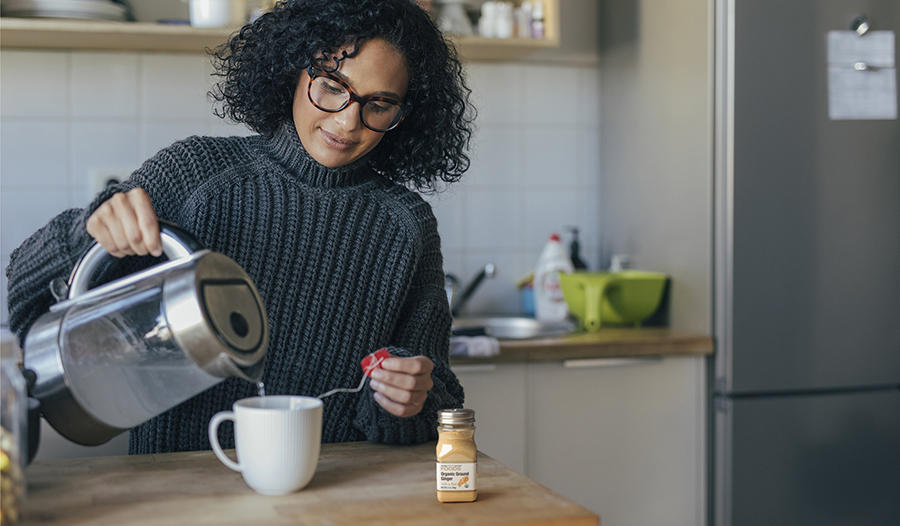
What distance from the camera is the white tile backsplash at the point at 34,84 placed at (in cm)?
195

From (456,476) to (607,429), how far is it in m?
1.18

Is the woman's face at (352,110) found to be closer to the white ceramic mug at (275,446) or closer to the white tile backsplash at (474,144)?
the white ceramic mug at (275,446)

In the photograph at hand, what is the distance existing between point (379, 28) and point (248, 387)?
47cm

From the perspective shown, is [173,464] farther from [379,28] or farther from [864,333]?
[864,333]

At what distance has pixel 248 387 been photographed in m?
1.03

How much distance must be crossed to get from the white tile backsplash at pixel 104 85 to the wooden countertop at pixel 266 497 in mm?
1362

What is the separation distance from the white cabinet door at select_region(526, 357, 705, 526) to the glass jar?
4.16 ft

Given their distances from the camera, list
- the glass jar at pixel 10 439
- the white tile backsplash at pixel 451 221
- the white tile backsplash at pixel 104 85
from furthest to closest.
Result: the white tile backsplash at pixel 451 221, the white tile backsplash at pixel 104 85, the glass jar at pixel 10 439

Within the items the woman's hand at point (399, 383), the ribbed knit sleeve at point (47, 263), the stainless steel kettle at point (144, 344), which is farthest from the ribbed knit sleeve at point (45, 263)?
the woman's hand at point (399, 383)

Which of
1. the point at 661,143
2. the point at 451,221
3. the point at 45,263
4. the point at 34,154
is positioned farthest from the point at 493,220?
the point at 45,263

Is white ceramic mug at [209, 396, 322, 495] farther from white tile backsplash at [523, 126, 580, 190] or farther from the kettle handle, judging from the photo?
white tile backsplash at [523, 126, 580, 190]

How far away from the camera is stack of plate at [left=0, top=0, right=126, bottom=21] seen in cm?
179

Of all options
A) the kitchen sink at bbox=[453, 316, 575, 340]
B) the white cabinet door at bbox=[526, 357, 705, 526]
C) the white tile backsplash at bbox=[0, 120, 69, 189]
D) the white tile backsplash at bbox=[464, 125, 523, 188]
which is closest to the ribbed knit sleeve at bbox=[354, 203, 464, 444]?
the white cabinet door at bbox=[526, 357, 705, 526]

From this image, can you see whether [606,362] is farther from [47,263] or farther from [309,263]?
[47,263]
